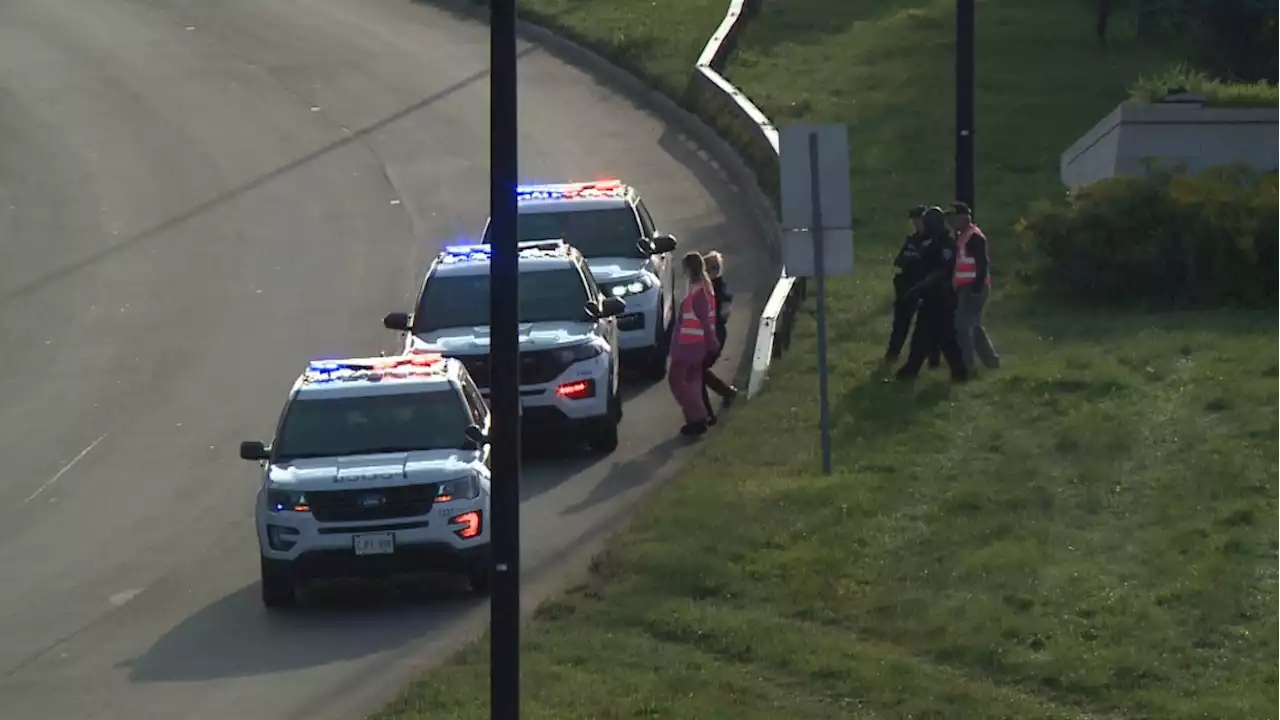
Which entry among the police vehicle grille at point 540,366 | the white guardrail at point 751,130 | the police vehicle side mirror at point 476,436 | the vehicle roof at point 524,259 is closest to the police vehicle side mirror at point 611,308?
the vehicle roof at point 524,259

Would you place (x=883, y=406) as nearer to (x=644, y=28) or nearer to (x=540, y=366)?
(x=540, y=366)

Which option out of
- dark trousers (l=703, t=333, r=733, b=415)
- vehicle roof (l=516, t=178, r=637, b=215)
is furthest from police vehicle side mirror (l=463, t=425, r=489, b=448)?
vehicle roof (l=516, t=178, r=637, b=215)

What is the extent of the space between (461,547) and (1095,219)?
9892 millimetres

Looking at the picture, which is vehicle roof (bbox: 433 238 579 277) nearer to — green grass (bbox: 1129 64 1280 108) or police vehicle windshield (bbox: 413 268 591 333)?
police vehicle windshield (bbox: 413 268 591 333)

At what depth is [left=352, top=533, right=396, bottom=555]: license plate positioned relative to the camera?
1514cm

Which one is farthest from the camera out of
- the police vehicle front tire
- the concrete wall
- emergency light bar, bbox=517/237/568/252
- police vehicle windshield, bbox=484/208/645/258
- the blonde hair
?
the concrete wall

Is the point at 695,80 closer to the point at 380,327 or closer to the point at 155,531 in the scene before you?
the point at 380,327

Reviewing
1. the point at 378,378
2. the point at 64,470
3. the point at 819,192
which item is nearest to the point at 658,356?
the point at 64,470

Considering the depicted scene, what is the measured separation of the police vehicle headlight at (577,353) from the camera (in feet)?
64.3

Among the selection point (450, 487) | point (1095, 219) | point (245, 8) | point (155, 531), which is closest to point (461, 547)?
point (450, 487)

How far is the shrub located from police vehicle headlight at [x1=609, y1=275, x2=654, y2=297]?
419 centimetres

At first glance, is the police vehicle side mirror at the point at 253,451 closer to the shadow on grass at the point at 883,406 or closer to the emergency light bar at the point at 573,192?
the shadow on grass at the point at 883,406

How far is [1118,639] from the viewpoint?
470 inches

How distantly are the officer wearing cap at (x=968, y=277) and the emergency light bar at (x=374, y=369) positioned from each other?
5.00m
